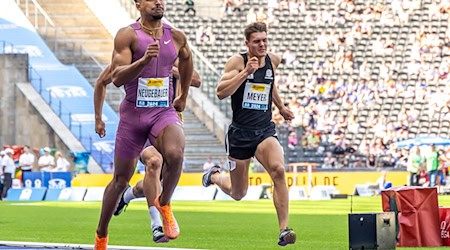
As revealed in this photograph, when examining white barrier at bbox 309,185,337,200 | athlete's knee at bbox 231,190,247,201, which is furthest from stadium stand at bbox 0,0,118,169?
athlete's knee at bbox 231,190,247,201

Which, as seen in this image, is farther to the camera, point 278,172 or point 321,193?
point 321,193

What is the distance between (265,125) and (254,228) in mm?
6602

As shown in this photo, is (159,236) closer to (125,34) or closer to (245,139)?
(125,34)

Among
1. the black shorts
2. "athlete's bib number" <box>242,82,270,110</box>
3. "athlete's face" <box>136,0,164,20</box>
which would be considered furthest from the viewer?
the black shorts

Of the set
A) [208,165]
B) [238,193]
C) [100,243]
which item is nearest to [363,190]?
[208,165]

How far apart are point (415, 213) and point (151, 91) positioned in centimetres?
405

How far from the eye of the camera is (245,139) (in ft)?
50.8

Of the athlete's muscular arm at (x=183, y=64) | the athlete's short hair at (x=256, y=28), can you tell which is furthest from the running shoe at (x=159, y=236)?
the athlete's short hair at (x=256, y=28)

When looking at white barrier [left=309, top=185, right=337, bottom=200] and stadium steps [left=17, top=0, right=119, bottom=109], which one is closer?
white barrier [left=309, top=185, right=337, bottom=200]

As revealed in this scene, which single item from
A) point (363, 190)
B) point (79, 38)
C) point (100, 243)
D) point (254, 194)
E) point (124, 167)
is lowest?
point (363, 190)

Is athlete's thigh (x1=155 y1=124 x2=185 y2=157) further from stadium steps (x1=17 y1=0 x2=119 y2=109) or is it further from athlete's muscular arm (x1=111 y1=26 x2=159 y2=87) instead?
stadium steps (x1=17 y1=0 x2=119 y2=109)

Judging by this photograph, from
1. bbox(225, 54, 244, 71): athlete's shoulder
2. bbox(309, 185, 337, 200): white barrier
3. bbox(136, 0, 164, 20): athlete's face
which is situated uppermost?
bbox(136, 0, 164, 20): athlete's face

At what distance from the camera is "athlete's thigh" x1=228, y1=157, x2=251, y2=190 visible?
15.9 meters

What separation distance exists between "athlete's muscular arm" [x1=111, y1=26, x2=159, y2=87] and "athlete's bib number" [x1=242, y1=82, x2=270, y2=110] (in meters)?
2.79
